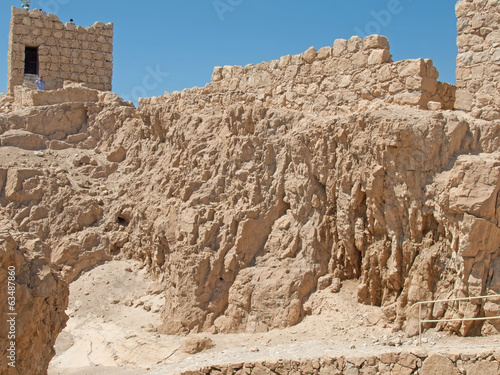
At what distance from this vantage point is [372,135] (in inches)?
395

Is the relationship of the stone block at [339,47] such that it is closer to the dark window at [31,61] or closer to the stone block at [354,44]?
the stone block at [354,44]

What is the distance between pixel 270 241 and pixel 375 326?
2.58 metres

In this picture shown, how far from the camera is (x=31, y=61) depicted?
17891 mm

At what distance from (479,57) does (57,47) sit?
11.4m

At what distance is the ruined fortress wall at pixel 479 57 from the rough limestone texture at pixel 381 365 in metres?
3.66

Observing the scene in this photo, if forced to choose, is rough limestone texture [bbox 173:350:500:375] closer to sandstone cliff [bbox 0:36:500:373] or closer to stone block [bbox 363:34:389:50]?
sandstone cliff [bbox 0:36:500:373]

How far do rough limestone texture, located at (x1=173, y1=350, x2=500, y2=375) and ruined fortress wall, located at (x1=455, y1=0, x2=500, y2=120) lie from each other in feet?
12.0

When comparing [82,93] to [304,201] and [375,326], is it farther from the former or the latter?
[375,326]

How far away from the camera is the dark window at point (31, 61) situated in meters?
17.7

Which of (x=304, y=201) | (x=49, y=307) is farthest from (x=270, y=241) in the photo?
(x=49, y=307)

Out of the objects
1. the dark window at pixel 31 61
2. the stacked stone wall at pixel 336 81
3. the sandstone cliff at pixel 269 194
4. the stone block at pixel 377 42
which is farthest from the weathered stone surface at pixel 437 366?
the dark window at pixel 31 61

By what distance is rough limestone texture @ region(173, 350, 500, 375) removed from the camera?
7625mm

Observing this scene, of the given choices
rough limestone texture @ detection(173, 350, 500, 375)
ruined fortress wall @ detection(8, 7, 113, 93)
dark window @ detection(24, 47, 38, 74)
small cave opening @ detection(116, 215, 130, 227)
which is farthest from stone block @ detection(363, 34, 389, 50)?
dark window @ detection(24, 47, 38, 74)

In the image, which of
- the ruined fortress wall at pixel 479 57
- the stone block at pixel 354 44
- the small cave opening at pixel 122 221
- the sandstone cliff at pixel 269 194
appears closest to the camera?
the sandstone cliff at pixel 269 194
